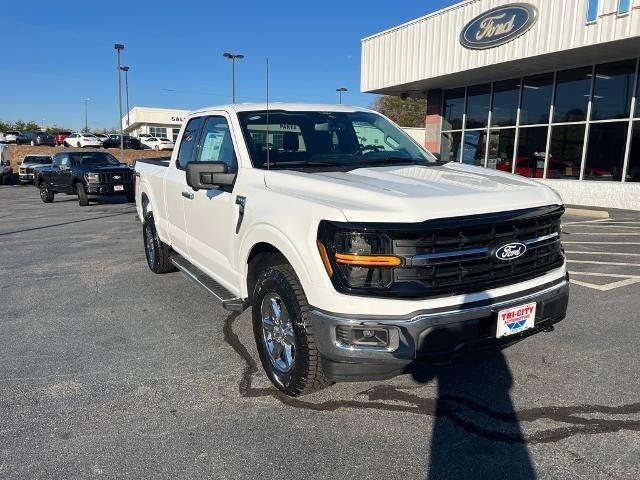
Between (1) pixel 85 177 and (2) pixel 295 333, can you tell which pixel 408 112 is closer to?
(1) pixel 85 177

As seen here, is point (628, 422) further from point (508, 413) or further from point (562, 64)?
point (562, 64)

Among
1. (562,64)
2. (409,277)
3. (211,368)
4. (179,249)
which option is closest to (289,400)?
(211,368)

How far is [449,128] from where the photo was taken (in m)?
19.9

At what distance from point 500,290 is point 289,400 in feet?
4.86

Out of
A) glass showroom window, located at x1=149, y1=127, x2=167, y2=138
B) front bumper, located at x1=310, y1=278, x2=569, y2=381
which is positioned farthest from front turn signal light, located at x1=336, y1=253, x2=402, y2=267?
glass showroom window, located at x1=149, y1=127, x2=167, y2=138

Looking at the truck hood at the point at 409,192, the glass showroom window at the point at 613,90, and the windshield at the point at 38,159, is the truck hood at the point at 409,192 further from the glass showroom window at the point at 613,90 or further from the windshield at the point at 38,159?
A: the windshield at the point at 38,159

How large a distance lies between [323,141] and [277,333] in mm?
1746

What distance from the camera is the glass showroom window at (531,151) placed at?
1609cm

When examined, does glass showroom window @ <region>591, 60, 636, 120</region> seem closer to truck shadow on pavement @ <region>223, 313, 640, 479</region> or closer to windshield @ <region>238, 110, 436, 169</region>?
windshield @ <region>238, 110, 436, 169</region>

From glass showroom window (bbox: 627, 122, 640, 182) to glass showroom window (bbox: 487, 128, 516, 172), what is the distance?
4.03 meters

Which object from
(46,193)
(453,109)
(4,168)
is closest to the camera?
(46,193)

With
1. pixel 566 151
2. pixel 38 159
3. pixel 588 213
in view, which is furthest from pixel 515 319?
pixel 38 159

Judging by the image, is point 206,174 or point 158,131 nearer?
point 206,174

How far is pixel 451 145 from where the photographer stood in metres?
20.0
